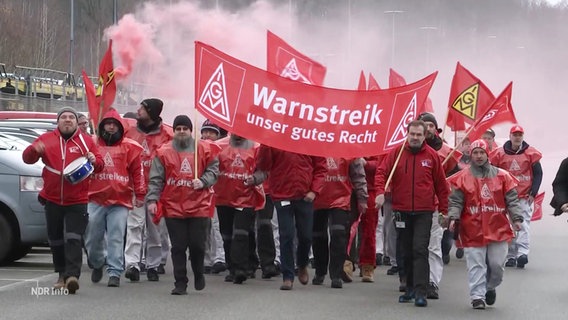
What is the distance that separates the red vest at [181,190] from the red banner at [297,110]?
0.61 m

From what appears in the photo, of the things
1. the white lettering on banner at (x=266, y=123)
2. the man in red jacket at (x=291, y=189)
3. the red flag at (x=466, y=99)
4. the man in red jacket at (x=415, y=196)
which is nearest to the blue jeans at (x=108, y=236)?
the man in red jacket at (x=291, y=189)

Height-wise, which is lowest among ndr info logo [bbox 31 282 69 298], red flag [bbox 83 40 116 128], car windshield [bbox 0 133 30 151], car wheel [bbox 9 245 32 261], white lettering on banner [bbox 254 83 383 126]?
ndr info logo [bbox 31 282 69 298]

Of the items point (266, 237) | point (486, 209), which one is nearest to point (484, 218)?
point (486, 209)

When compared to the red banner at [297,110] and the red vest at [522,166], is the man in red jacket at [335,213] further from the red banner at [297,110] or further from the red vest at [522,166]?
the red vest at [522,166]

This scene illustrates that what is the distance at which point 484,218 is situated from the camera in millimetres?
12156

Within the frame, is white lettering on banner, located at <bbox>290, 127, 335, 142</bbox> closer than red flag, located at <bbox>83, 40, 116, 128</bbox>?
Yes

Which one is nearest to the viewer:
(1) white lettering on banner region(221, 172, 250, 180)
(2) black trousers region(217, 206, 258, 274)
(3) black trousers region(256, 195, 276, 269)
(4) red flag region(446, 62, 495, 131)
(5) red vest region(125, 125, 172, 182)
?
(2) black trousers region(217, 206, 258, 274)

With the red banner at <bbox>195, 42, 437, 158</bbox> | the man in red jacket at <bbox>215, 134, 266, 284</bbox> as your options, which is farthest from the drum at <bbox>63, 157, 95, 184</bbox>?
the man in red jacket at <bbox>215, 134, 266, 284</bbox>

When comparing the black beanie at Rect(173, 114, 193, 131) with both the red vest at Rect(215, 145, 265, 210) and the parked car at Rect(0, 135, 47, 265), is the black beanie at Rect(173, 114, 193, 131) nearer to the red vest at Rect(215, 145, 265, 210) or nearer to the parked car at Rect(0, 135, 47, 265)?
the red vest at Rect(215, 145, 265, 210)

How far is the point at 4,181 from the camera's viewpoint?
14.6 meters

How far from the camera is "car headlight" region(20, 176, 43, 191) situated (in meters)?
14.7

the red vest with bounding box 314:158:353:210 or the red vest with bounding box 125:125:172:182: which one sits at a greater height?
the red vest with bounding box 125:125:172:182

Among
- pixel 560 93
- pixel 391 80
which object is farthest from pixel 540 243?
pixel 560 93

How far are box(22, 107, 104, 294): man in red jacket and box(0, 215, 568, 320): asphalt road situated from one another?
361 millimetres
